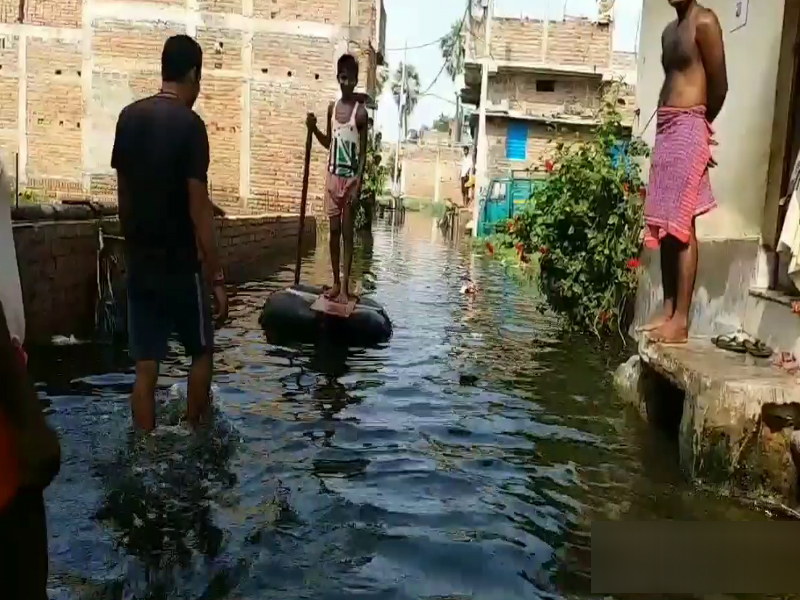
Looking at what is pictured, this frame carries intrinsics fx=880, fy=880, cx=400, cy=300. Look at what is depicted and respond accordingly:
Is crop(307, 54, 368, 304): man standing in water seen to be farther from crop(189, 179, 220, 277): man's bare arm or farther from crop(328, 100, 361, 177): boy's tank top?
crop(189, 179, 220, 277): man's bare arm

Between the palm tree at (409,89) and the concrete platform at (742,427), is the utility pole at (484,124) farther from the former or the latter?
the palm tree at (409,89)

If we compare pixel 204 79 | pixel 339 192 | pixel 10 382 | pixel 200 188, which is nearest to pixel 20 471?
pixel 10 382

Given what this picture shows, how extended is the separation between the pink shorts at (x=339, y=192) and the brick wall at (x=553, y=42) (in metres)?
24.1

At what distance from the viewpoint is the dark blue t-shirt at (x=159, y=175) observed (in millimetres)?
4480

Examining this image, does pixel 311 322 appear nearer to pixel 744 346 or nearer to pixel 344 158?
pixel 344 158

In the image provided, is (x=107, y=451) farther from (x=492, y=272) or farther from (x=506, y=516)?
(x=492, y=272)

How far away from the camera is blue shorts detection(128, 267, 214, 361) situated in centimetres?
467

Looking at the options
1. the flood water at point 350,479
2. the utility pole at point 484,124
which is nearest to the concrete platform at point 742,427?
the flood water at point 350,479

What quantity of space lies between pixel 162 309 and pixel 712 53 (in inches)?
138

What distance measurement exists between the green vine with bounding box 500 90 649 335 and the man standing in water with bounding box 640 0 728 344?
9.49ft

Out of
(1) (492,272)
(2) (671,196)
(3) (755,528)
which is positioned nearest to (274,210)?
(1) (492,272)

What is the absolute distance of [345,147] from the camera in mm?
7887

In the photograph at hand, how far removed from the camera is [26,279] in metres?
7.00

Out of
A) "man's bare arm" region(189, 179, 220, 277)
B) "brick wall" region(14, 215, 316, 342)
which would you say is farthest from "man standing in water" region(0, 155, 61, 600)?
"brick wall" region(14, 215, 316, 342)
